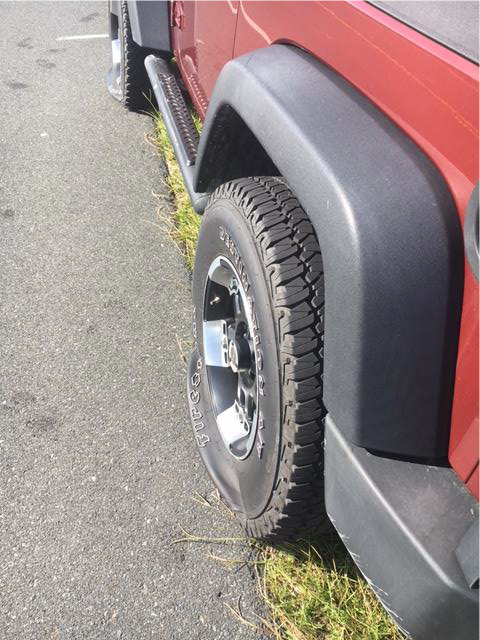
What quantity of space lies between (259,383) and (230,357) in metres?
0.35

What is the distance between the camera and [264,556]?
2.01 m

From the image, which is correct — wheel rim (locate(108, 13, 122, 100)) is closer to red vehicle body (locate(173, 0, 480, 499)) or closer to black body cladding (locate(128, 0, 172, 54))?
black body cladding (locate(128, 0, 172, 54))

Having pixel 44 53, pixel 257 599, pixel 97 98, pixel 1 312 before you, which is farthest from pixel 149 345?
pixel 44 53

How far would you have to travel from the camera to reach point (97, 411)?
241 centimetres

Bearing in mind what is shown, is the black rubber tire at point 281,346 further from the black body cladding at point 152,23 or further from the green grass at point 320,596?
the black body cladding at point 152,23

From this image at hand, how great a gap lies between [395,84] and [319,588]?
135 cm

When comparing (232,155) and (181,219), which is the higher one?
(232,155)

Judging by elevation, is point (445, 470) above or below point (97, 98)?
above

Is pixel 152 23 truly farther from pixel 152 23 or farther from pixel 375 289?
pixel 375 289

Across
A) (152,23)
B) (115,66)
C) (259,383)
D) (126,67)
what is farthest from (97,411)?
(115,66)

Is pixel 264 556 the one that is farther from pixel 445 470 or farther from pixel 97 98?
pixel 97 98

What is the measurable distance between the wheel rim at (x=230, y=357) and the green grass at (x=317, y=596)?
0.35 meters

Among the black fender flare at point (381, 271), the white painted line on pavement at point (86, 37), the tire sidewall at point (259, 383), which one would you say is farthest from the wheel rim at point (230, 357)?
the white painted line on pavement at point (86, 37)

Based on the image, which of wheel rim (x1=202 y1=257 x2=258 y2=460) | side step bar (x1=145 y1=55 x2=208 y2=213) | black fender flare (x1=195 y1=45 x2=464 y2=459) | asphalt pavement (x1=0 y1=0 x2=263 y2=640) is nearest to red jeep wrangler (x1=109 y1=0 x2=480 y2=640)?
black fender flare (x1=195 y1=45 x2=464 y2=459)
